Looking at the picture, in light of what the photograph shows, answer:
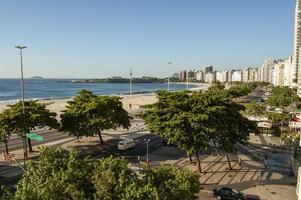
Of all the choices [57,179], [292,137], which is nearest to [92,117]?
[292,137]

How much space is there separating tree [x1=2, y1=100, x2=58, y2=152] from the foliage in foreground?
2455 centimetres

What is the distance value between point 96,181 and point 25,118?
29215 mm

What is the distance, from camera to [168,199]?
17.1 m

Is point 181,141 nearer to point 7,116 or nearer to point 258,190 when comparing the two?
point 258,190

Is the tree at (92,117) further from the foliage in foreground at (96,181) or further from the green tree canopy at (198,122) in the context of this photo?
the foliage in foreground at (96,181)

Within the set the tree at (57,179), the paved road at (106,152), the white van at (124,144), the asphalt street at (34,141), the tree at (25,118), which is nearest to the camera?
the tree at (57,179)

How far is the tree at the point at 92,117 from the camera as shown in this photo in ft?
149

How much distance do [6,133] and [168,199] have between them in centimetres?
3052

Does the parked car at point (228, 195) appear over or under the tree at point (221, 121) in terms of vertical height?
under

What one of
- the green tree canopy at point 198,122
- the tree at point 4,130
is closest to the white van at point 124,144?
the green tree canopy at point 198,122

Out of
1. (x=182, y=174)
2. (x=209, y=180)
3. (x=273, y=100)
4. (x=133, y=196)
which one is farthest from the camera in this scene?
(x=273, y=100)

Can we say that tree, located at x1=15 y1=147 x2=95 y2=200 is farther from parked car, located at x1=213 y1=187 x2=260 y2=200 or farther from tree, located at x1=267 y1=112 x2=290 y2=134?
tree, located at x1=267 y1=112 x2=290 y2=134

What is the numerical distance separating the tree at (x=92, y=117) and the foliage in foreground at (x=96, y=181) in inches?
1014

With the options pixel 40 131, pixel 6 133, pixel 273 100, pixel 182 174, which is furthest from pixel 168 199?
pixel 273 100
